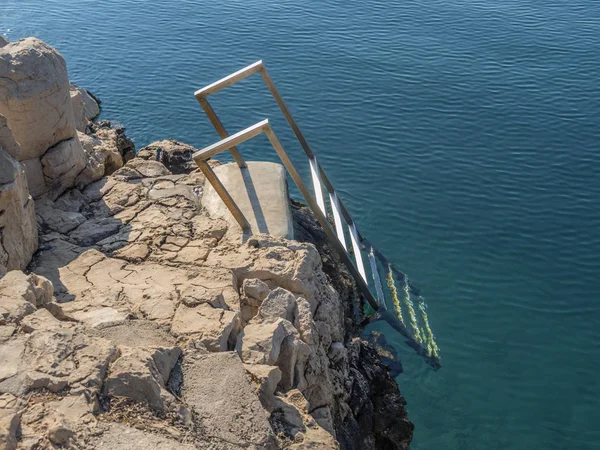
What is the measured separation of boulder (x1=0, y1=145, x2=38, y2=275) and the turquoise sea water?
7466 millimetres

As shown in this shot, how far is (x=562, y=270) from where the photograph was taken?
16391 mm

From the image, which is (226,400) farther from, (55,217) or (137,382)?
(55,217)

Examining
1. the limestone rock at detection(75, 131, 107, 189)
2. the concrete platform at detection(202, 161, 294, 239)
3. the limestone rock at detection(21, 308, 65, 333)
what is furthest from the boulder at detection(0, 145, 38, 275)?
the concrete platform at detection(202, 161, 294, 239)

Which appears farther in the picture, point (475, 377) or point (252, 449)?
point (475, 377)

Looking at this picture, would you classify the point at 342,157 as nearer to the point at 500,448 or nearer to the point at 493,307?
the point at 493,307

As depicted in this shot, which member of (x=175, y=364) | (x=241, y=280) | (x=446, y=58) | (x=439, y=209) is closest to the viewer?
(x=175, y=364)

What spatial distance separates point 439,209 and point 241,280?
9001 millimetres

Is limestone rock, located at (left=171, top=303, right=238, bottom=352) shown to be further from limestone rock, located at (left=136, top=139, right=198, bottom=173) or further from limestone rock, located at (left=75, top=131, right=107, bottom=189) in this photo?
limestone rock, located at (left=136, top=139, right=198, bottom=173)

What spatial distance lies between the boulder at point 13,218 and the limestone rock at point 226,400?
4.08 m

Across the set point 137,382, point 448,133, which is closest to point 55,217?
point 137,382

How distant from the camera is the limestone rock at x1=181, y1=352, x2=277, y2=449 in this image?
7438 millimetres

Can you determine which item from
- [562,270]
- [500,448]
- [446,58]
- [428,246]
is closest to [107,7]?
[446,58]

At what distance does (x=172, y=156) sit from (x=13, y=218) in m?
6.40

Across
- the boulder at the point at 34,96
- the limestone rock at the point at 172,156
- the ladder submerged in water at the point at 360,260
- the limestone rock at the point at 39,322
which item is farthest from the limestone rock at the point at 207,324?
the limestone rock at the point at 172,156
